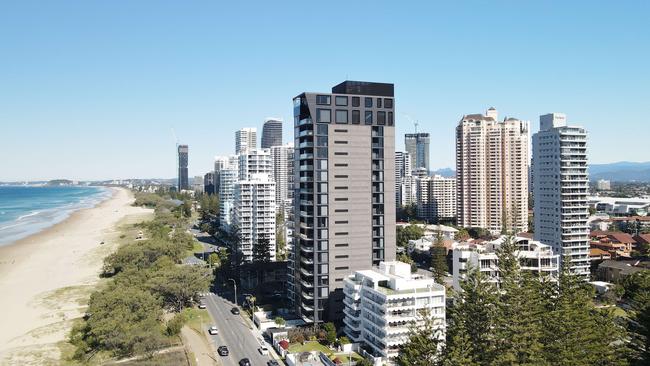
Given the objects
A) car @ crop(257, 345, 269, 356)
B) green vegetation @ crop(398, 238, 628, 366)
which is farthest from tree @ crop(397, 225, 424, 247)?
green vegetation @ crop(398, 238, 628, 366)

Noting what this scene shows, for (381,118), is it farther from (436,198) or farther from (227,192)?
(436,198)

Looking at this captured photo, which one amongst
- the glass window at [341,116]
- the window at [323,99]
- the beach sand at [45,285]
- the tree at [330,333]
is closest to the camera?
the tree at [330,333]

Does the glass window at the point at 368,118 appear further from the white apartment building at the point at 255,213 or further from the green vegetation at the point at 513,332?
the white apartment building at the point at 255,213

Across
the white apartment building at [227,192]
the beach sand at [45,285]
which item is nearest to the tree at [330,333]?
the beach sand at [45,285]

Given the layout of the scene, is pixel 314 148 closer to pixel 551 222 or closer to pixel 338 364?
pixel 338 364

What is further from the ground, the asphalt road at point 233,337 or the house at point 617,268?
the house at point 617,268
